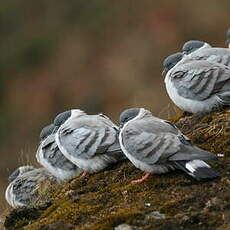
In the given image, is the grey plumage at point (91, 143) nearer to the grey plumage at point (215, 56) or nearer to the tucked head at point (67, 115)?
the tucked head at point (67, 115)

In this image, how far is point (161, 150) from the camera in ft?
26.6

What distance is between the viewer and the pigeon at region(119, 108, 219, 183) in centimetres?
776

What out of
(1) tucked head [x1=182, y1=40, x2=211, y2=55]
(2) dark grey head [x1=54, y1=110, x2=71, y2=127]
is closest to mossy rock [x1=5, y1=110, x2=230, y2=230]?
(2) dark grey head [x1=54, y1=110, x2=71, y2=127]

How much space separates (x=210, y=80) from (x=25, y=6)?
770 inches

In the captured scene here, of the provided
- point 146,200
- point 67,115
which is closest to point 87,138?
point 67,115

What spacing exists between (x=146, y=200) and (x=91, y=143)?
187 cm

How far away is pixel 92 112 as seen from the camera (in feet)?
75.6

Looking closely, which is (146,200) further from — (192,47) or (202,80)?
(192,47)

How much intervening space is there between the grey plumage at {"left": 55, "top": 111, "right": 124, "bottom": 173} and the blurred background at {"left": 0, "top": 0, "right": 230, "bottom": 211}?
11.2 metres

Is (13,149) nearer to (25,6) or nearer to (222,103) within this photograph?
(25,6)

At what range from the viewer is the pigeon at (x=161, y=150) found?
7.76 meters

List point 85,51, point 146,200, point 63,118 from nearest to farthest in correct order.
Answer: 1. point 146,200
2. point 63,118
3. point 85,51

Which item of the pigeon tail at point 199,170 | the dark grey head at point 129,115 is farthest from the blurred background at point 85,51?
the pigeon tail at point 199,170

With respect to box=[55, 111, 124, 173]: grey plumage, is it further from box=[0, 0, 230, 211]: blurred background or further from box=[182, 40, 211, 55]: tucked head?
box=[0, 0, 230, 211]: blurred background
